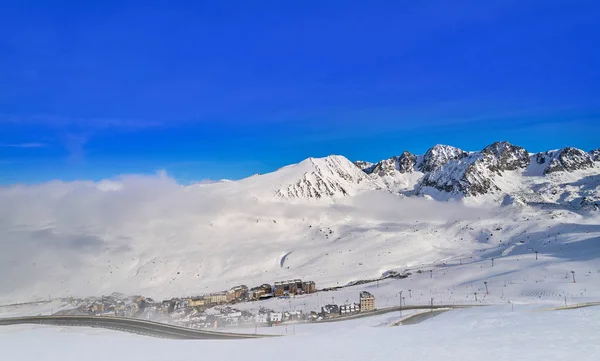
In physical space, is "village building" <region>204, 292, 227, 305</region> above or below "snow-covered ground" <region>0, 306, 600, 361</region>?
below

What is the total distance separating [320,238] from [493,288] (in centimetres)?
9962

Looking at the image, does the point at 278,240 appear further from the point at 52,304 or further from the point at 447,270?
the point at 52,304

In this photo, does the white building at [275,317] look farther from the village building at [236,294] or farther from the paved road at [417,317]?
the village building at [236,294]

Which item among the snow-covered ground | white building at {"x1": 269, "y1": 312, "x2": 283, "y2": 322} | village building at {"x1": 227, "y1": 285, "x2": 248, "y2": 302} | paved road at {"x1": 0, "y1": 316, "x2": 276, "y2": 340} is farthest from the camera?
village building at {"x1": 227, "y1": 285, "x2": 248, "y2": 302}

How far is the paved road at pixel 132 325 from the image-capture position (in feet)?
151

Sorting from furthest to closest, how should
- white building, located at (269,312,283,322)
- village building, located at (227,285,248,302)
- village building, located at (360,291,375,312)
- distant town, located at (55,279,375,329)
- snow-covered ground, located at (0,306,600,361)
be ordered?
village building, located at (227,285,248,302) < village building, located at (360,291,375,312) < white building, located at (269,312,283,322) < distant town, located at (55,279,375,329) < snow-covered ground, located at (0,306,600,361)

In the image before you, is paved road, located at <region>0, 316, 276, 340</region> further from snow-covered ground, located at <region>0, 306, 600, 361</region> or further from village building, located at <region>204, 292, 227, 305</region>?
village building, located at <region>204, 292, 227, 305</region>

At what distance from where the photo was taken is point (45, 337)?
105 ft

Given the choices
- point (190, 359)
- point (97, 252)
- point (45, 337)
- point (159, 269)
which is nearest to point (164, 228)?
point (97, 252)

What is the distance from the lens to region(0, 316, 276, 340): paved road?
45.9 metres

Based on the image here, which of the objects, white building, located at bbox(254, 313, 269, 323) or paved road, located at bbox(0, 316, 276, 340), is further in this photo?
white building, located at bbox(254, 313, 269, 323)

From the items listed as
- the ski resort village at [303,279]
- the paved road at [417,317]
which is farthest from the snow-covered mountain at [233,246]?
the paved road at [417,317]

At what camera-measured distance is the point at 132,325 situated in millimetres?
53344

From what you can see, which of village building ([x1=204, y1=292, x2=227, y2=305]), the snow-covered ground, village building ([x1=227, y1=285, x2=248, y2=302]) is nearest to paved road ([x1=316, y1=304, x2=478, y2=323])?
the snow-covered ground
